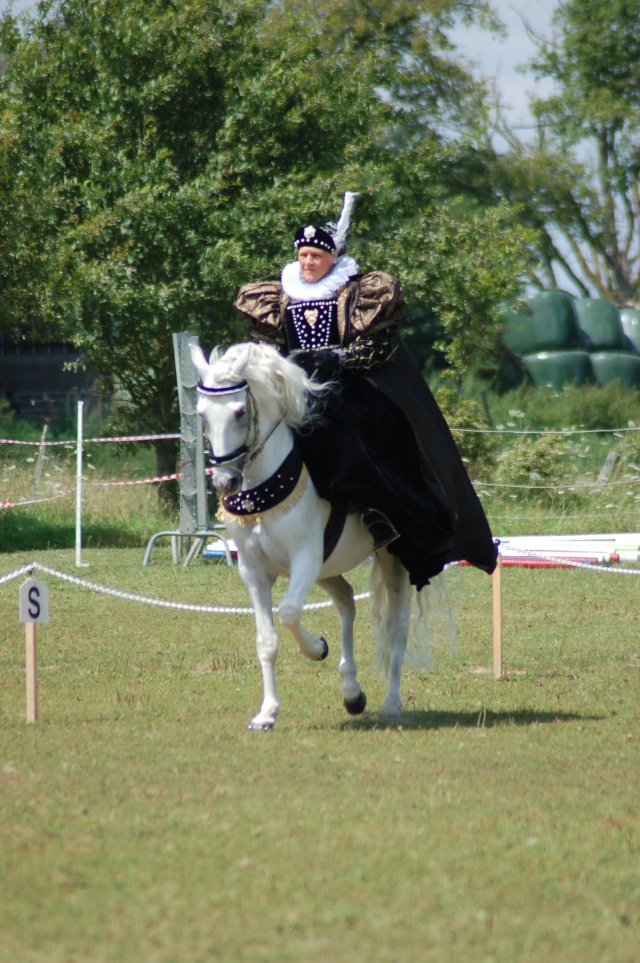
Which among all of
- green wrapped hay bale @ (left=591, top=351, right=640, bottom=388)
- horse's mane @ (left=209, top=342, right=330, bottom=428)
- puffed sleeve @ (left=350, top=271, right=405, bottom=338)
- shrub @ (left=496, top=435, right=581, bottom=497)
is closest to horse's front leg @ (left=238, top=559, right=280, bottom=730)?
horse's mane @ (left=209, top=342, right=330, bottom=428)

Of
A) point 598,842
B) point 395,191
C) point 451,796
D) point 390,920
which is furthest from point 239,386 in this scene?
point 395,191

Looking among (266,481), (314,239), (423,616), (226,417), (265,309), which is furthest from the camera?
(423,616)

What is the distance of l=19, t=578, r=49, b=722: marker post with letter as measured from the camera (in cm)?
740

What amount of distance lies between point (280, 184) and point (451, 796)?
18220mm

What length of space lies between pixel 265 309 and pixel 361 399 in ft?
2.49

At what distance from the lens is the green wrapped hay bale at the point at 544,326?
33.0m

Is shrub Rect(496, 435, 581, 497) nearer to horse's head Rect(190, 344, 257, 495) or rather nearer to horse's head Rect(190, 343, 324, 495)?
horse's head Rect(190, 343, 324, 495)

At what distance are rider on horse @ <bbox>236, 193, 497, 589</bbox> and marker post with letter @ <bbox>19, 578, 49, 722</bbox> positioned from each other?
1707mm

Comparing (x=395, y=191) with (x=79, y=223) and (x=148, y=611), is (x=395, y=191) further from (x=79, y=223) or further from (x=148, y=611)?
(x=148, y=611)

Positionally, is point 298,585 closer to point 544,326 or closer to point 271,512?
point 271,512

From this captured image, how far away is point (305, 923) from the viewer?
3.91 meters

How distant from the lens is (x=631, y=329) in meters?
35.0

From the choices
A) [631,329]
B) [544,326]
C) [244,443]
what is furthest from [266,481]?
[631,329]

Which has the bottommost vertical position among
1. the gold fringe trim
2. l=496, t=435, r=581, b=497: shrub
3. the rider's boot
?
l=496, t=435, r=581, b=497: shrub
